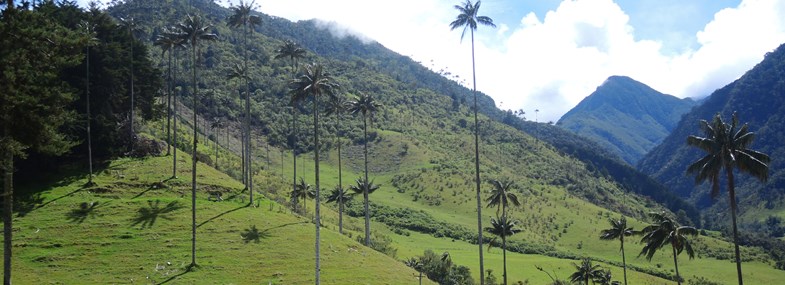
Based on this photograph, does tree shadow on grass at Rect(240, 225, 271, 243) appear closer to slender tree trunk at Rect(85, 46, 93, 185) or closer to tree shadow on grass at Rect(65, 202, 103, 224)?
tree shadow on grass at Rect(65, 202, 103, 224)

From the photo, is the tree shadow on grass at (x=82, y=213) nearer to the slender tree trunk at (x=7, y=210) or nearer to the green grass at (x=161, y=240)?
the green grass at (x=161, y=240)

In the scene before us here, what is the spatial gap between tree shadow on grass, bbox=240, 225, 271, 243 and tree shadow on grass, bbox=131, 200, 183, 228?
7896 millimetres

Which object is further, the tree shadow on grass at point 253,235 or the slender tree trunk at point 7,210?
the tree shadow on grass at point 253,235

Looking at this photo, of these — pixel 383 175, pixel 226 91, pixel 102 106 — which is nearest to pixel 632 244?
pixel 383 175

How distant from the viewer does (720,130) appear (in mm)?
37125

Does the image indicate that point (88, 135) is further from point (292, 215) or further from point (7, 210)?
point (7, 210)

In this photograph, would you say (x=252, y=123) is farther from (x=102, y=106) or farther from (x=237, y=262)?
(x=237, y=262)

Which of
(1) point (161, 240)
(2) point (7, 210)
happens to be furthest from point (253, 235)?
(2) point (7, 210)

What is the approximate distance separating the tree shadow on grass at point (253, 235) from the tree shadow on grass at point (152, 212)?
7896mm

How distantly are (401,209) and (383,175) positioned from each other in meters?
40.8

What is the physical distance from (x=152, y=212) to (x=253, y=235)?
10.7 meters

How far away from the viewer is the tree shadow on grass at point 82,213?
54525 millimetres

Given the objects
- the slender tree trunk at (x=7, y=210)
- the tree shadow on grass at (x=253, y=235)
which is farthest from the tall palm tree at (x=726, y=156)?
the tree shadow on grass at (x=253, y=235)

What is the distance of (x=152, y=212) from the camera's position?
58.5 meters
